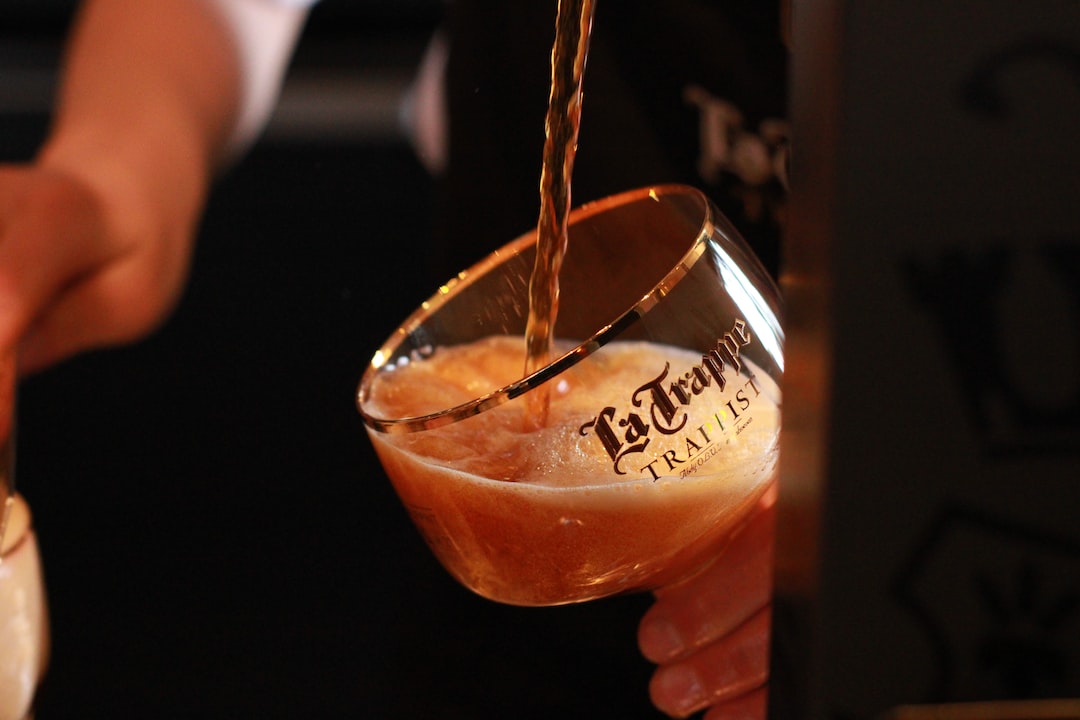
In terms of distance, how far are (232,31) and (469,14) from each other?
1.00ft

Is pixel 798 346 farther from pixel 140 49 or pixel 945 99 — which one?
pixel 140 49

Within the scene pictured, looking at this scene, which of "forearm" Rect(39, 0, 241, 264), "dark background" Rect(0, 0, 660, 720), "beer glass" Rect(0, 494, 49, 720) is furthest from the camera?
"dark background" Rect(0, 0, 660, 720)

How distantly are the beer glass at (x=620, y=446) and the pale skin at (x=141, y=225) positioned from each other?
0.35ft

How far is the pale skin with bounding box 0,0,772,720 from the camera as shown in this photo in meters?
0.64

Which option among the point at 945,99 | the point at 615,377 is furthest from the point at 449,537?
the point at 945,99

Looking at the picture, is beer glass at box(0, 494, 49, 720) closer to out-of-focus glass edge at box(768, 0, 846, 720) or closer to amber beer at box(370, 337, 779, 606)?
amber beer at box(370, 337, 779, 606)

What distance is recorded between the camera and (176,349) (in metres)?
2.43

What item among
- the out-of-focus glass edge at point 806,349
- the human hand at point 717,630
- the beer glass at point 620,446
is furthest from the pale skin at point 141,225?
Result: the out-of-focus glass edge at point 806,349

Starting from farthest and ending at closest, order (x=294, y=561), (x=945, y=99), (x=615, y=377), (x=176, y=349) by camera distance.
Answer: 1. (x=176, y=349)
2. (x=294, y=561)
3. (x=615, y=377)
4. (x=945, y=99)

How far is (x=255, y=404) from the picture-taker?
2.42 metres

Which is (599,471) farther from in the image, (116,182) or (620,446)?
(116,182)

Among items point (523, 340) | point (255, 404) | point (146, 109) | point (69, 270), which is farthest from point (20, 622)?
point (255, 404)

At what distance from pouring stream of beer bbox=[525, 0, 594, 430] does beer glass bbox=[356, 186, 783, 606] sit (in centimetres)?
2

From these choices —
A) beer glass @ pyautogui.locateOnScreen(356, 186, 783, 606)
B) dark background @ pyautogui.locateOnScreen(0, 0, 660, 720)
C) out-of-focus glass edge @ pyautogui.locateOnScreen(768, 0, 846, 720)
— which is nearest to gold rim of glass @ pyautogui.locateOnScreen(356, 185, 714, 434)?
beer glass @ pyautogui.locateOnScreen(356, 186, 783, 606)
